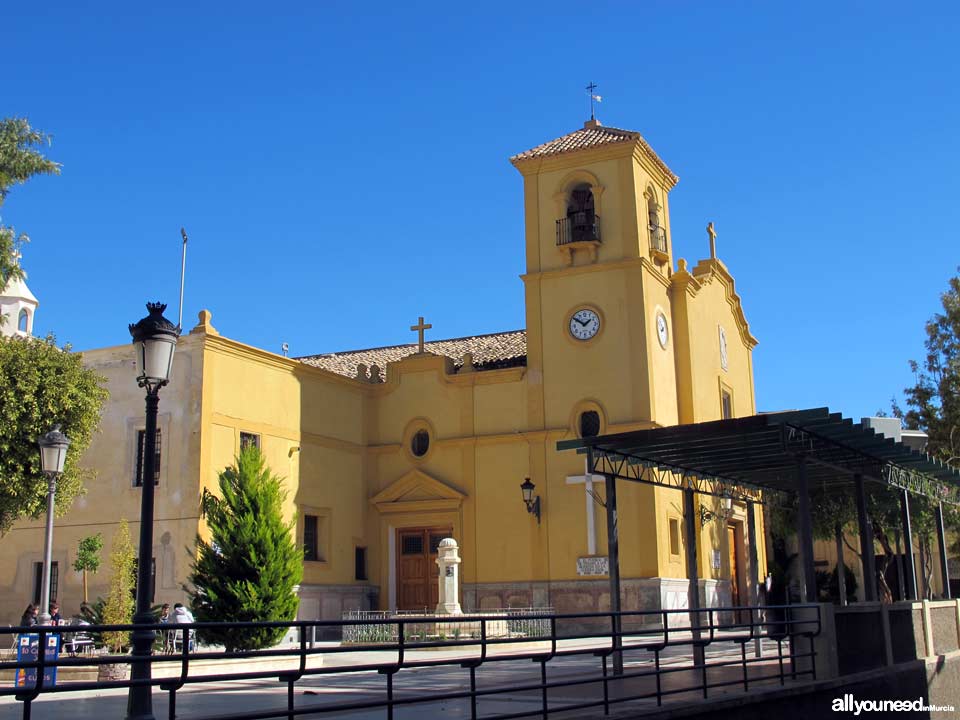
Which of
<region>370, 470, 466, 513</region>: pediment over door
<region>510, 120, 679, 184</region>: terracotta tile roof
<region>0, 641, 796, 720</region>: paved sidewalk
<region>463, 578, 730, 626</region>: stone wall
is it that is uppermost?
<region>510, 120, 679, 184</region>: terracotta tile roof

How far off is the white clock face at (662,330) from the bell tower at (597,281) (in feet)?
0.23

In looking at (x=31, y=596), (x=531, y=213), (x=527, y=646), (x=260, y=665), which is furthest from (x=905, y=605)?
(x=31, y=596)

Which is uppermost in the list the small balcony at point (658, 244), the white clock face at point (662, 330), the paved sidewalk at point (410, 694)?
the small balcony at point (658, 244)

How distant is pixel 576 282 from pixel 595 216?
212 cm

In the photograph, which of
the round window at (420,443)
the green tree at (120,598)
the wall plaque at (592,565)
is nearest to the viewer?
the green tree at (120,598)

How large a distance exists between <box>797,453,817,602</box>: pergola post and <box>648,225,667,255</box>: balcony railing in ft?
57.8

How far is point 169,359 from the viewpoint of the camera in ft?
35.6

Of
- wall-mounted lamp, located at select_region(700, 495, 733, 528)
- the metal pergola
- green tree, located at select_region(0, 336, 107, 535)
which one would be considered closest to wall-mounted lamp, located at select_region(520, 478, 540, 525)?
wall-mounted lamp, located at select_region(700, 495, 733, 528)

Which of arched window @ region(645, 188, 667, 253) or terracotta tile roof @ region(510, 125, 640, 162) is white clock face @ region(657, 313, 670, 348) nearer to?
arched window @ region(645, 188, 667, 253)

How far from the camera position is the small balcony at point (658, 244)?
105ft

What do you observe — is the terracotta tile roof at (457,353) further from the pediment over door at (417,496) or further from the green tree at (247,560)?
the green tree at (247,560)

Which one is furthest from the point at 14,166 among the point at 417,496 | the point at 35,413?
the point at 417,496

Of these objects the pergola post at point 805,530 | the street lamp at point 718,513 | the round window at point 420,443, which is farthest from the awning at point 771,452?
the round window at point 420,443

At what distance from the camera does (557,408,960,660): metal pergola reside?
14953 mm
